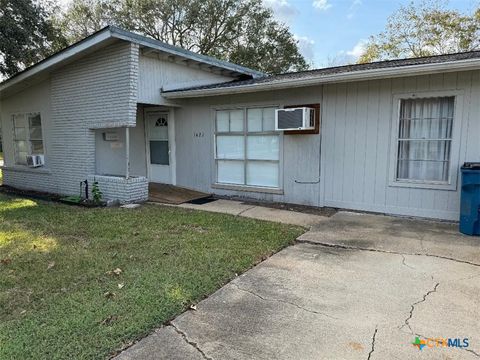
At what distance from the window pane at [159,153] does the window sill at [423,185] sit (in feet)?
18.7

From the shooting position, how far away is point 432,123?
5945 mm

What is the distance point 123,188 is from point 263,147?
3.27 metres

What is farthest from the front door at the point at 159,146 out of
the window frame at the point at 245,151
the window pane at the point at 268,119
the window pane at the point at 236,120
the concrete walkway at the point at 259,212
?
the window pane at the point at 268,119

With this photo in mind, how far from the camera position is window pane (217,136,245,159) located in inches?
320

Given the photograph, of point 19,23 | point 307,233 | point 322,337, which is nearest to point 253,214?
point 307,233

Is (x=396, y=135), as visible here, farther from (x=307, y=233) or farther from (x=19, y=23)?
(x=19, y=23)

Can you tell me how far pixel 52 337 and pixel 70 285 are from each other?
1005 mm

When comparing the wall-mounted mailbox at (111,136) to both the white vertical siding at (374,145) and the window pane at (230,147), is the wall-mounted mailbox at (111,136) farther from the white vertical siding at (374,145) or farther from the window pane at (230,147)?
the white vertical siding at (374,145)

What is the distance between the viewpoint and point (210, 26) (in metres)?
20.5

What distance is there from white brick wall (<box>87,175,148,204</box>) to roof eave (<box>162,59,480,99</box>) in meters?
2.20

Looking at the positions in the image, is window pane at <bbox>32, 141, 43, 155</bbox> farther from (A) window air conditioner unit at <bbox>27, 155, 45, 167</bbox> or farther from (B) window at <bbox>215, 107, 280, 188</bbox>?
(B) window at <bbox>215, 107, 280, 188</bbox>

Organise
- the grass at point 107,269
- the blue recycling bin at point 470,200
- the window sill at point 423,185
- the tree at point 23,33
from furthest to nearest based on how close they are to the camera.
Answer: the tree at point 23,33 → the window sill at point 423,185 → the blue recycling bin at point 470,200 → the grass at point 107,269

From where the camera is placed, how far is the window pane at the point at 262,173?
25.4ft

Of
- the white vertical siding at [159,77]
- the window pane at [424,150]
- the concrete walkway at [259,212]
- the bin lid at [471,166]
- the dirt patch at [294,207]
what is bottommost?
the concrete walkway at [259,212]
